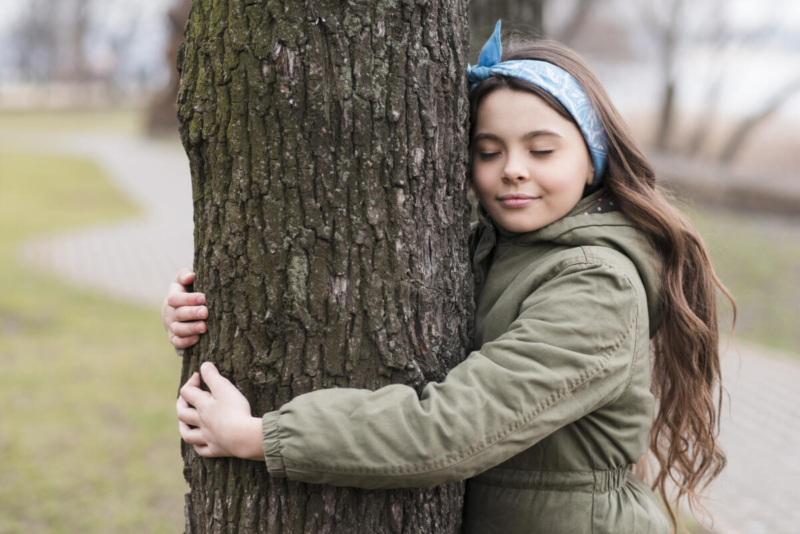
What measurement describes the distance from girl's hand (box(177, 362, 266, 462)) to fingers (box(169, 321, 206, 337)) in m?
0.08

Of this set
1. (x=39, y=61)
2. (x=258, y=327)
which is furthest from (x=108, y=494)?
(x=39, y=61)

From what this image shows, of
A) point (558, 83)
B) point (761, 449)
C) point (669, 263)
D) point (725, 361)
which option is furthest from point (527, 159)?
point (725, 361)

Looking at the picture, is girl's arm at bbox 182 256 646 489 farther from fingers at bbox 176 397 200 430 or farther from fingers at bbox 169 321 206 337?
fingers at bbox 169 321 206 337

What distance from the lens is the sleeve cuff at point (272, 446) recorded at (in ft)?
4.54

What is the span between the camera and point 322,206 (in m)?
1.49

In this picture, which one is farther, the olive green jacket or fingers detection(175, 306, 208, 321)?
fingers detection(175, 306, 208, 321)

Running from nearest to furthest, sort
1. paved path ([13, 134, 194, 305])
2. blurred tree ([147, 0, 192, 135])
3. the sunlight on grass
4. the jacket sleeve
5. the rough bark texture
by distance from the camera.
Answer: the jacket sleeve
the rough bark texture
paved path ([13, 134, 194, 305])
blurred tree ([147, 0, 192, 135])
the sunlight on grass

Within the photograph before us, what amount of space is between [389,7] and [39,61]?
68.7 meters

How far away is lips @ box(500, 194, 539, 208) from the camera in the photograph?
5.38ft

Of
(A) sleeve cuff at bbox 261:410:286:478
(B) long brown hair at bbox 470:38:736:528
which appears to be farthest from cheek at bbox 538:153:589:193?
(A) sleeve cuff at bbox 261:410:286:478

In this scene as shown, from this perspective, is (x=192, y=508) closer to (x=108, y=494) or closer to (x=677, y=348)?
(x=677, y=348)

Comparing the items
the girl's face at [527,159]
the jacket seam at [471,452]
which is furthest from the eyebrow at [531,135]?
the jacket seam at [471,452]

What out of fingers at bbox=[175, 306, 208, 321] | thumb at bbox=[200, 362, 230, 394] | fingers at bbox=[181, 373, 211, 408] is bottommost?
fingers at bbox=[181, 373, 211, 408]

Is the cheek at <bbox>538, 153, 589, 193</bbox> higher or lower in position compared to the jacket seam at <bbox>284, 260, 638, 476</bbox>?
higher
